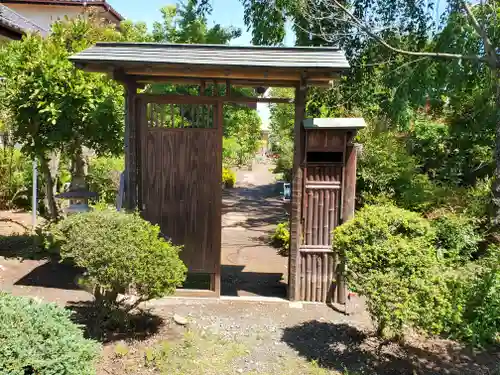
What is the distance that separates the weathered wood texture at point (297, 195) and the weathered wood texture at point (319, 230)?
0.25ft

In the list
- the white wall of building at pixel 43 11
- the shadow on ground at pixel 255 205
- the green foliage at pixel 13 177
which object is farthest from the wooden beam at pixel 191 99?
the white wall of building at pixel 43 11

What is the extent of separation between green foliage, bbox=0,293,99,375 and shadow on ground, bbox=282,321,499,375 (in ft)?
7.59

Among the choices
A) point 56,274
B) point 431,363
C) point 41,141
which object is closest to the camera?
point 431,363

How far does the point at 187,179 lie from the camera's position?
20.3ft

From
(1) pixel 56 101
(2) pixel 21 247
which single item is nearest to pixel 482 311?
(1) pixel 56 101

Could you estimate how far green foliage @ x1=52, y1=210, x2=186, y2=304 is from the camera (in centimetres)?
429

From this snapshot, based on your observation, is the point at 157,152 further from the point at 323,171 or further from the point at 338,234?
the point at 338,234

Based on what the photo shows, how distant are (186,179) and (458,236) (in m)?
4.34

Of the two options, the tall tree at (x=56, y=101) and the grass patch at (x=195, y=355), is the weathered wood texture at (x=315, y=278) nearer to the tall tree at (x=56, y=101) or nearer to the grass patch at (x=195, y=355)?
the grass patch at (x=195, y=355)

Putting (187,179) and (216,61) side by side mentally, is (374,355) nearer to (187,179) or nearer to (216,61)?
(187,179)

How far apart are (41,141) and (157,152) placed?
88.6 inches

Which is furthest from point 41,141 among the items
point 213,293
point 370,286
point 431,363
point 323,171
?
point 431,363

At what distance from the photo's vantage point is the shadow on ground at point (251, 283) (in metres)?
6.56

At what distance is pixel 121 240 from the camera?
4379 mm
